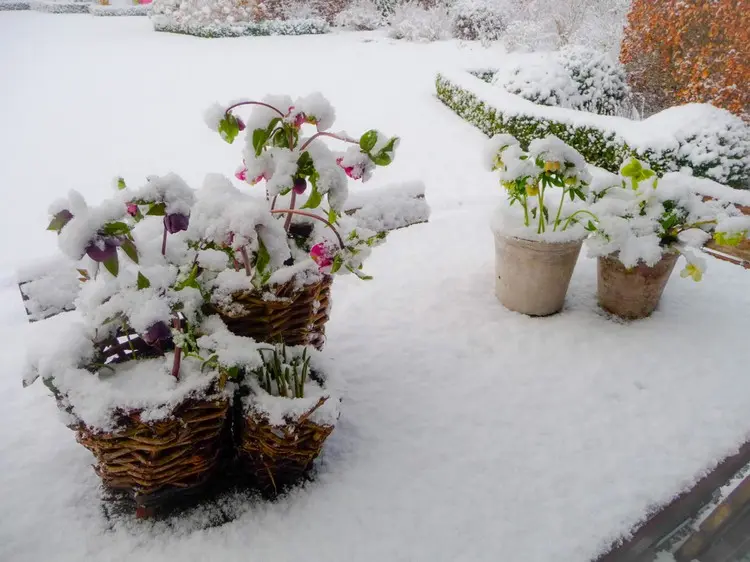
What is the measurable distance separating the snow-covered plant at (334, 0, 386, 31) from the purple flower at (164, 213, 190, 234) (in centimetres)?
A: 1140

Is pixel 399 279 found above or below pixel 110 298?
below

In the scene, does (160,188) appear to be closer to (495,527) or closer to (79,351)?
(79,351)

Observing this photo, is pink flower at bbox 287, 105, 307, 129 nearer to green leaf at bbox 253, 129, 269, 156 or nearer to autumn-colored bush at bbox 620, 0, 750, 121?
green leaf at bbox 253, 129, 269, 156

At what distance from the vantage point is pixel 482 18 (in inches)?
376

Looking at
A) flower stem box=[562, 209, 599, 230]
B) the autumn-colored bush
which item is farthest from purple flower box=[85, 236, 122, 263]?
the autumn-colored bush

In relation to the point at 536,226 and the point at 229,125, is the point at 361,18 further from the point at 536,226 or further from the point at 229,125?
the point at 229,125

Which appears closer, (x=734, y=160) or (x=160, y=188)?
(x=160, y=188)

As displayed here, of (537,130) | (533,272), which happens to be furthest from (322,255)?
(537,130)

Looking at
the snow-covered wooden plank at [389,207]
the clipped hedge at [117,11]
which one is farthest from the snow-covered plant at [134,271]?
the clipped hedge at [117,11]

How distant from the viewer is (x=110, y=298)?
4.07 feet

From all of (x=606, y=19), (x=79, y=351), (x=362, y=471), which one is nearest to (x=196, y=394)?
(x=79, y=351)

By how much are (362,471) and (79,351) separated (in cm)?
86

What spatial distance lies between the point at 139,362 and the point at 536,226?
1.72 metres

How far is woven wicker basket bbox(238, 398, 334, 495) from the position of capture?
4.10ft
